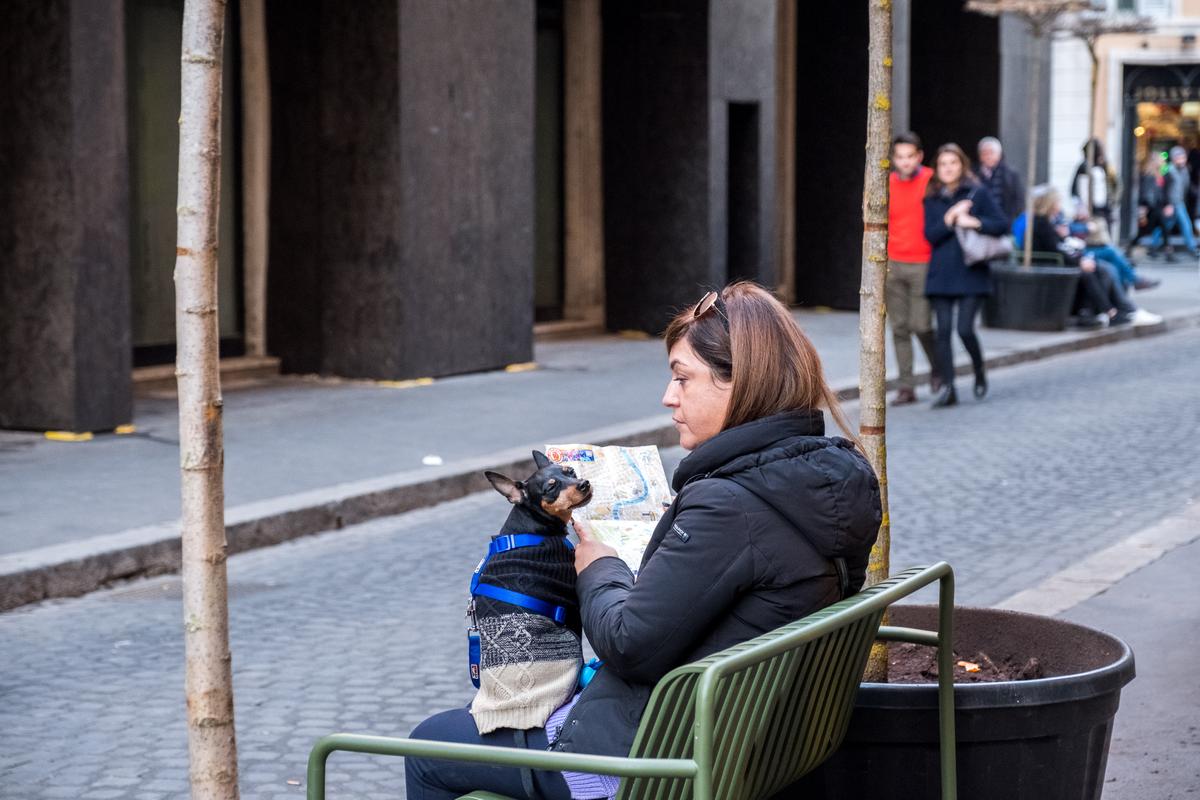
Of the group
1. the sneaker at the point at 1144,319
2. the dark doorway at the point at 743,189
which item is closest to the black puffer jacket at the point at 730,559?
the dark doorway at the point at 743,189

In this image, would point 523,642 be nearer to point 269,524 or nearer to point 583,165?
point 269,524

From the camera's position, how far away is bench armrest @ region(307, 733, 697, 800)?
8.15ft

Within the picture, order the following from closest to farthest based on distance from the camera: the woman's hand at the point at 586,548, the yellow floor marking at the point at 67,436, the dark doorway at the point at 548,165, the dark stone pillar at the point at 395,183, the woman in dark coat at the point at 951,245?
1. the woman's hand at the point at 586,548
2. the yellow floor marking at the point at 67,436
3. the woman in dark coat at the point at 951,245
4. the dark stone pillar at the point at 395,183
5. the dark doorway at the point at 548,165

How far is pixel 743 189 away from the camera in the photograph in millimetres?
17953

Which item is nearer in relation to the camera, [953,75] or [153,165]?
[153,165]

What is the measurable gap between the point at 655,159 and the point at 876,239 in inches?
523

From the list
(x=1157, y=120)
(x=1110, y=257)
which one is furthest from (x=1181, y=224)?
(x=1110, y=257)

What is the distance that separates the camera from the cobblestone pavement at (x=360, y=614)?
4.88 meters

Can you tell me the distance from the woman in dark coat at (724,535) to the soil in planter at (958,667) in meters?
0.92

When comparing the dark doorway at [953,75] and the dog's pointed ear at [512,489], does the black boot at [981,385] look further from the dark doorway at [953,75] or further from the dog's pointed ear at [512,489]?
the dog's pointed ear at [512,489]

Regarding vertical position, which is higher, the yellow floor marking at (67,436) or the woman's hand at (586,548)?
the woman's hand at (586,548)

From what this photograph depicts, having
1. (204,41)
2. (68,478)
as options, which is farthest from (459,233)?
(204,41)

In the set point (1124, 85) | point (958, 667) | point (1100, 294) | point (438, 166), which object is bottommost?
point (1100, 294)

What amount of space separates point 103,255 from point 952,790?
8132mm
